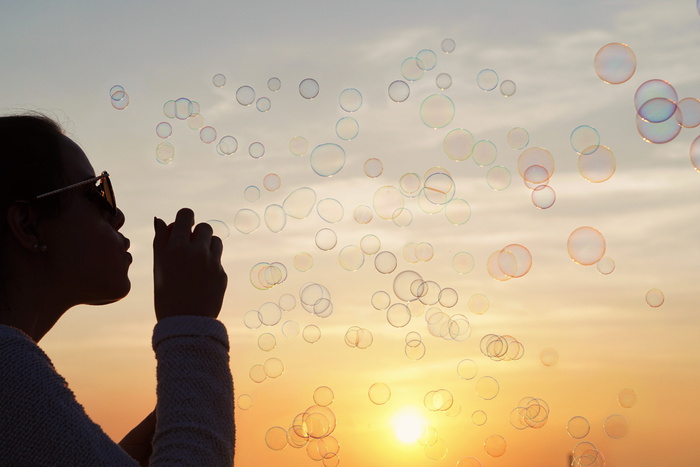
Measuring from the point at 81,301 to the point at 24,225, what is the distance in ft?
1.17

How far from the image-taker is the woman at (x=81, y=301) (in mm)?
2225

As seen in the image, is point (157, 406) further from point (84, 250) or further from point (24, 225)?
point (24, 225)

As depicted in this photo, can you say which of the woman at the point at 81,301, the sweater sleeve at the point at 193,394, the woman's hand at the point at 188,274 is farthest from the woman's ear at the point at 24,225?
the sweater sleeve at the point at 193,394

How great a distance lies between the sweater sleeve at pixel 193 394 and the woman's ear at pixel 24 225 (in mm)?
630

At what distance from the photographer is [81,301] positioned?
3.04m

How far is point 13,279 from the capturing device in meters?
2.89

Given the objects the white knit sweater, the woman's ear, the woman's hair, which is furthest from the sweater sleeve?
the woman's hair

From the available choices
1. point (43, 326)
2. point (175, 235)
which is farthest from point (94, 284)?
point (175, 235)

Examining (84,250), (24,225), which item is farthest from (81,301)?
(24,225)

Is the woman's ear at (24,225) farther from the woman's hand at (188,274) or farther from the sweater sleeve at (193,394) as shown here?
the sweater sleeve at (193,394)

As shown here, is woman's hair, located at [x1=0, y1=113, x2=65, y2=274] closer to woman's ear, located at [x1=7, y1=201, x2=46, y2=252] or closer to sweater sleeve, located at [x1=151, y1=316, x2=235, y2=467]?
woman's ear, located at [x1=7, y1=201, x2=46, y2=252]

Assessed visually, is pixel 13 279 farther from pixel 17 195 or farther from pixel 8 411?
pixel 8 411

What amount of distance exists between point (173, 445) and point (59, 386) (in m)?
0.37

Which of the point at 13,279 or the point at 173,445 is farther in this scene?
the point at 13,279
